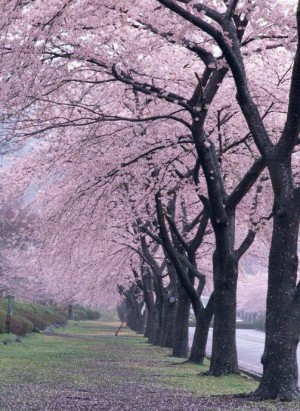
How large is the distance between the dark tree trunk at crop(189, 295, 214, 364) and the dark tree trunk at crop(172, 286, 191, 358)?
317 cm

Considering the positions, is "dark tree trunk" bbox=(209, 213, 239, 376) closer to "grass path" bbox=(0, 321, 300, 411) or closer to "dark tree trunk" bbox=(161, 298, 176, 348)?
"grass path" bbox=(0, 321, 300, 411)

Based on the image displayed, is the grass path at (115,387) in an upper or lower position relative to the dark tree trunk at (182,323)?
lower

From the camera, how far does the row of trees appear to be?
12000 mm

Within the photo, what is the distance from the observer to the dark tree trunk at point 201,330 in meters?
22.6

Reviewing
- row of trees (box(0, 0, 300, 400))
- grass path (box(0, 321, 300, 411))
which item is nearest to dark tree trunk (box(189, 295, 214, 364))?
row of trees (box(0, 0, 300, 400))

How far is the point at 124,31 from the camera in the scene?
15.3 metres

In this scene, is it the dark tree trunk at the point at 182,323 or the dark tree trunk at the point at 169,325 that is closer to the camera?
the dark tree trunk at the point at 182,323

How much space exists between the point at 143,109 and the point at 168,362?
880cm

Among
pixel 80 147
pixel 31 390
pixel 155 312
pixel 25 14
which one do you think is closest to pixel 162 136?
pixel 80 147

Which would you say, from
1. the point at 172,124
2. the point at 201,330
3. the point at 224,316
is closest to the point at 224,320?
the point at 224,316

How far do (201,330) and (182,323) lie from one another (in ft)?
14.4

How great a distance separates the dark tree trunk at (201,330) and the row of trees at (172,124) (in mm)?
44

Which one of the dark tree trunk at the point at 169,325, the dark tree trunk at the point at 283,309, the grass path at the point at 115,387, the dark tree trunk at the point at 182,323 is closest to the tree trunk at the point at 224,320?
the grass path at the point at 115,387

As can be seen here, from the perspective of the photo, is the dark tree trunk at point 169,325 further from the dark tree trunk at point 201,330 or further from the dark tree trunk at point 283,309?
the dark tree trunk at point 283,309
